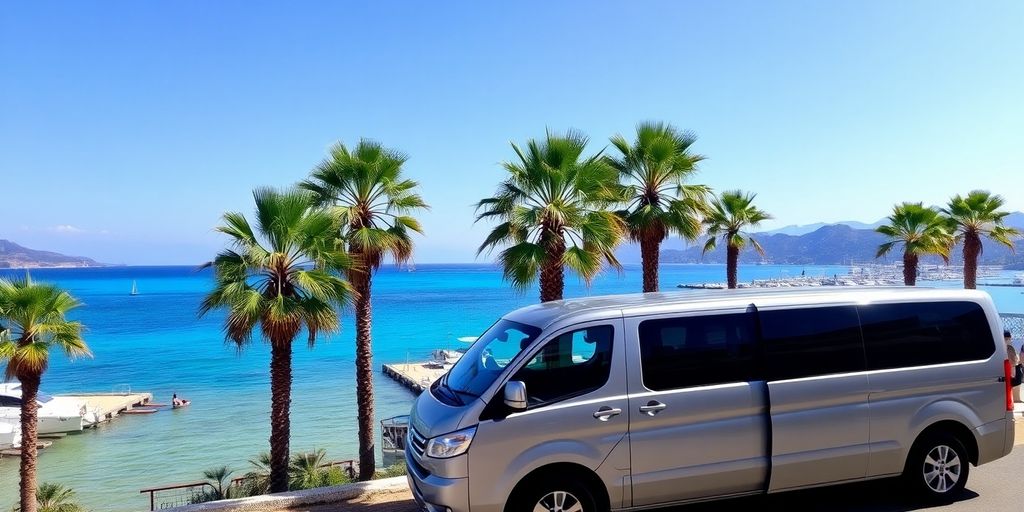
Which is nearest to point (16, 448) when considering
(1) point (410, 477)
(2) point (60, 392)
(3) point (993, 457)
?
(2) point (60, 392)

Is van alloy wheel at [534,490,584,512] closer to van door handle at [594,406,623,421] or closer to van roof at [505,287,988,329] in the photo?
van door handle at [594,406,623,421]

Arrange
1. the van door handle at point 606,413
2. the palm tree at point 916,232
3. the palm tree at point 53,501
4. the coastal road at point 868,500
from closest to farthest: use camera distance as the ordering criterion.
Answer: the van door handle at point 606,413 < the coastal road at point 868,500 < the palm tree at point 53,501 < the palm tree at point 916,232

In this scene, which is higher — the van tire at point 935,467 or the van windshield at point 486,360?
the van windshield at point 486,360

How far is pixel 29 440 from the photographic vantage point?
13.1 meters

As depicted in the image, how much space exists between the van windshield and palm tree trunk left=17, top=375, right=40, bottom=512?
1161 cm

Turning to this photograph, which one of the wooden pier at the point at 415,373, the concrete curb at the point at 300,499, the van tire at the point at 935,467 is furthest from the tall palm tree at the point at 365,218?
the wooden pier at the point at 415,373

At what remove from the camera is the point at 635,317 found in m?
5.51

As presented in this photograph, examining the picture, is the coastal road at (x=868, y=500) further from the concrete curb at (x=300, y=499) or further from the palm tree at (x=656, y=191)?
the palm tree at (x=656, y=191)

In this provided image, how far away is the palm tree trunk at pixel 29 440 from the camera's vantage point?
12.9 m

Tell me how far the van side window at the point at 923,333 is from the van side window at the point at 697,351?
136 cm

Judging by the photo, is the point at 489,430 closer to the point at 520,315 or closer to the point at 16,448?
the point at 520,315

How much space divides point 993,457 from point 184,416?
1522 inches

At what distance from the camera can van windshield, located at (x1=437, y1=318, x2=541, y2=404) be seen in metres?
5.38

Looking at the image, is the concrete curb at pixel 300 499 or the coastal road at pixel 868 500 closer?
the coastal road at pixel 868 500
